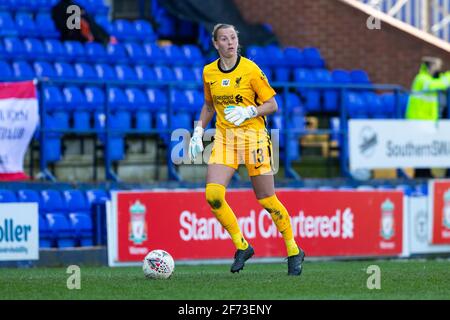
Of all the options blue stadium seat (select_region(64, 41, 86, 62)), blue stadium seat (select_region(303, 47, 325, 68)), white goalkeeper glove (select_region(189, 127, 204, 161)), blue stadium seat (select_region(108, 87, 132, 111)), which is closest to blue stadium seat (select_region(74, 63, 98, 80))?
blue stadium seat (select_region(64, 41, 86, 62))

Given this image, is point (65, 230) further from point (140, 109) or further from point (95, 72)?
point (95, 72)

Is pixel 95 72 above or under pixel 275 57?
under

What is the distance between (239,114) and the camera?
1017 cm

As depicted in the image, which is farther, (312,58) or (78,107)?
(312,58)

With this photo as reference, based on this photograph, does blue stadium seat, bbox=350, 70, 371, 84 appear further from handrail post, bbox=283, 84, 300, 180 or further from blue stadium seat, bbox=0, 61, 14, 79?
blue stadium seat, bbox=0, 61, 14, 79

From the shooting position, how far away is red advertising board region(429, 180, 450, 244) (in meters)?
16.9

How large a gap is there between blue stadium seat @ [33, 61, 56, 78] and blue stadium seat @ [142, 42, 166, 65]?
2163mm

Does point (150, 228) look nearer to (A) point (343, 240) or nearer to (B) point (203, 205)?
(B) point (203, 205)

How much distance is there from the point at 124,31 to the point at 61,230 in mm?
5510

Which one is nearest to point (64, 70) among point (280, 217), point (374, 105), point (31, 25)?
point (31, 25)

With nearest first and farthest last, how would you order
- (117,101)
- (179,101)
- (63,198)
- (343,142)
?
1. (63,198)
2. (117,101)
3. (179,101)
4. (343,142)

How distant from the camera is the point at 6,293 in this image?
9.19 metres

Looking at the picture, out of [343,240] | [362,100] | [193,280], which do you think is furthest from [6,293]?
[362,100]
